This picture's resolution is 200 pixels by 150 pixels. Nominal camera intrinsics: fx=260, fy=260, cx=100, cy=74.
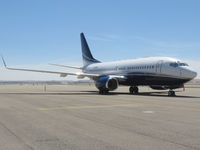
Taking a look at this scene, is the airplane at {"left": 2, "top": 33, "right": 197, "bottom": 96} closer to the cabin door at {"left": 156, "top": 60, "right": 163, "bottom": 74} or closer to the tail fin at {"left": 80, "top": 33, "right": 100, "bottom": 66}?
the cabin door at {"left": 156, "top": 60, "right": 163, "bottom": 74}

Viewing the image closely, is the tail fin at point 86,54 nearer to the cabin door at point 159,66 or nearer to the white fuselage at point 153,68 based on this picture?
the white fuselage at point 153,68

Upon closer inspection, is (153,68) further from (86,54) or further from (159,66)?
(86,54)

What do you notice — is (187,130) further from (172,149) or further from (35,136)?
(35,136)

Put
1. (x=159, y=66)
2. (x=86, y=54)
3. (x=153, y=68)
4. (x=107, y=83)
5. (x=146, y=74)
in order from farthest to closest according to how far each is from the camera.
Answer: (x=86, y=54)
(x=107, y=83)
(x=146, y=74)
(x=153, y=68)
(x=159, y=66)

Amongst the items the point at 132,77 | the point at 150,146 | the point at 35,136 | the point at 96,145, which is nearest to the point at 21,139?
the point at 35,136

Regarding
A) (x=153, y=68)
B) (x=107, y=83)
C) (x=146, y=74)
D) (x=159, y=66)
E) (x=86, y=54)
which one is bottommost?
(x=107, y=83)

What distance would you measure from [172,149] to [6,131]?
4291mm

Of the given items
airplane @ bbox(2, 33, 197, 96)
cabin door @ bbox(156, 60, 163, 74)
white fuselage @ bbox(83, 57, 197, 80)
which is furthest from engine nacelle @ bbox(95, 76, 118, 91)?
cabin door @ bbox(156, 60, 163, 74)

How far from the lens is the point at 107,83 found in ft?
84.9

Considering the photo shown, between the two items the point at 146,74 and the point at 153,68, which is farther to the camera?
the point at 146,74

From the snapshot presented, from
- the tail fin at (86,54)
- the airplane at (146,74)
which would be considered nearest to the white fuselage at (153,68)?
the airplane at (146,74)

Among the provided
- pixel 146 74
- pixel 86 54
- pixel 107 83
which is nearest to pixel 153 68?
pixel 146 74

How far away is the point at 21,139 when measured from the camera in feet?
19.5

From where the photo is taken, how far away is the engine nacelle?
26016 millimetres
